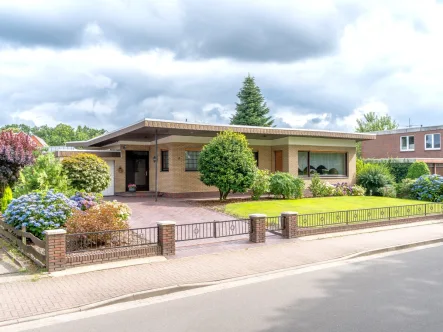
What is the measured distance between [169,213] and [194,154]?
687 centimetres

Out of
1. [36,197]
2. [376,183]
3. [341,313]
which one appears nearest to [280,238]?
[341,313]

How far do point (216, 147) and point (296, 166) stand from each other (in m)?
7.60

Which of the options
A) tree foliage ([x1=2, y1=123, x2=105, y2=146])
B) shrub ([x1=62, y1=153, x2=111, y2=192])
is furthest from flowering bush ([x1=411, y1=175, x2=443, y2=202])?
tree foliage ([x1=2, y1=123, x2=105, y2=146])

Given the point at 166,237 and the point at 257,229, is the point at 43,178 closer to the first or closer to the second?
the point at 166,237

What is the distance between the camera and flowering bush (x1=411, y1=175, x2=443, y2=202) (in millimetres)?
21031

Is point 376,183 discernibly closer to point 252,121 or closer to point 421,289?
point 421,289

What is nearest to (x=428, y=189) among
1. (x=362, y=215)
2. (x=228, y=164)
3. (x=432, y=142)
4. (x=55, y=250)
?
(x=362, y=215)

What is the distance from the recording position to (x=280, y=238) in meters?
11.6

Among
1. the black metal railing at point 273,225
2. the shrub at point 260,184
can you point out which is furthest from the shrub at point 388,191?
the black metal railing at point 273,225

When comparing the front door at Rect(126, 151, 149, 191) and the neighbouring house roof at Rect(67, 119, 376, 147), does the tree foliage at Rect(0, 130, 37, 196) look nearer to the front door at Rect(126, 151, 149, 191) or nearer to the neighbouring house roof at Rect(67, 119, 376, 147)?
the neighbouring house roof at Rect(67, 119, 376, 147)

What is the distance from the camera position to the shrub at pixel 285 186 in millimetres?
19641

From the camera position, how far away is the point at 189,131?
64.2 feet

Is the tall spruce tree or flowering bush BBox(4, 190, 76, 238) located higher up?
the tall spruce tree

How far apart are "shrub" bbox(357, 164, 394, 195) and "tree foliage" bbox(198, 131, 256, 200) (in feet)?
31.6
